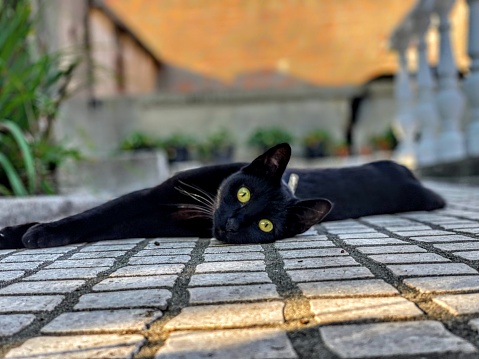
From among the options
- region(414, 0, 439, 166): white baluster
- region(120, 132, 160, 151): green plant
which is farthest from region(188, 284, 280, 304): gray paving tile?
region(120, 132, 160, 151): green plant

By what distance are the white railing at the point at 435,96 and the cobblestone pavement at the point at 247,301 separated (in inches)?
141

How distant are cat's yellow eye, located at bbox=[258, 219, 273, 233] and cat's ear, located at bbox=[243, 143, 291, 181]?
192mm

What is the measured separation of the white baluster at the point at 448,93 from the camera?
607 centimetres

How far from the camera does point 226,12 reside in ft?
50.9

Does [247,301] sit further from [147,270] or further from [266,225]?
[266,225]

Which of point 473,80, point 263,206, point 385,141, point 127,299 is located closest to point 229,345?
point 127,299

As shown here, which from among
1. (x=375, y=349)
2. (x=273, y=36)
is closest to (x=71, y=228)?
(x=375, y=349)

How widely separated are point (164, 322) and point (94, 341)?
159 millimetres

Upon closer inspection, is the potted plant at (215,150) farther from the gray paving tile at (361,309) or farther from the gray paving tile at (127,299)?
the gray paving tile at (361,309)

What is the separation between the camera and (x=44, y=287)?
5.12 feet

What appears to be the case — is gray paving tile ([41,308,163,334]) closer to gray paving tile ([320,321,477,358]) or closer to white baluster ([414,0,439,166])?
gray paving tile ([320,321,477,358])

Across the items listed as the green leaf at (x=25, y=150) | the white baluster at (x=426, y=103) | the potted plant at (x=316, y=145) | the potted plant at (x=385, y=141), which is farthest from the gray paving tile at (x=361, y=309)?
the potted plant at (x=385, y=141)

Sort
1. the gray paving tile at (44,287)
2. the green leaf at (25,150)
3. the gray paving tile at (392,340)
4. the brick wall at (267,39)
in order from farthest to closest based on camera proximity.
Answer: the brick wall at (267,39) → the green leaf at (25,150) → the gray paving tile at (44,287) → the gray paving tile at (392,340)

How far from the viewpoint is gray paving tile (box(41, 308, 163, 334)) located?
118cm
